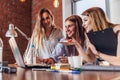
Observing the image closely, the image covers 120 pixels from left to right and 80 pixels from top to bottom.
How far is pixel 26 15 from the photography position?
14.0 feet

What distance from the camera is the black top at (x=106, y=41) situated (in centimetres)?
188

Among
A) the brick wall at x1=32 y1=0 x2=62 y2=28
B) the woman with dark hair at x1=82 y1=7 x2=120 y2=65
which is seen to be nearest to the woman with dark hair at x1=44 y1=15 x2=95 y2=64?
the woman with dark hair at x1=82 y1=7 x2=120 y2=65

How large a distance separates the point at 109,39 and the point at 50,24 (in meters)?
0.98

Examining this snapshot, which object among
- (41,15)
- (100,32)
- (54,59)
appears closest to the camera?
(100,32)

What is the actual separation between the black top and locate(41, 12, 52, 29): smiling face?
2.63 feet

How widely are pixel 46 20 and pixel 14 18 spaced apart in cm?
161

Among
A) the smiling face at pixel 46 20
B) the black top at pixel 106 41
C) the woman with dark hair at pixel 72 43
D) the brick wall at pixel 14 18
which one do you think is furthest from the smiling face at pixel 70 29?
the brick wall at pixel 14 18

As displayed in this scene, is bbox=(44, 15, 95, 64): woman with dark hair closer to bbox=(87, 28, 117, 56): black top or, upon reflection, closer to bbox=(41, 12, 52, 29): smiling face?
bbox=(87, 28, 117, 56): black top

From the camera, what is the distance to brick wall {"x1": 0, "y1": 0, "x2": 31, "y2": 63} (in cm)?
387

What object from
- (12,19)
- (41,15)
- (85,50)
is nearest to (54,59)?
(85,50)

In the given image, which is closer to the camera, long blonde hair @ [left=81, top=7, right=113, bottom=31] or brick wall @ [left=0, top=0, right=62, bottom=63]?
long blonde hair @ [left=81, top=7, right=113, bottom=31]

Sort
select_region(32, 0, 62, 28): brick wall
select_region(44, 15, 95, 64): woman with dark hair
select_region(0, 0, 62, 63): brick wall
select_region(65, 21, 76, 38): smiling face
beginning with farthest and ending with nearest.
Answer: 1. select_region(0, 0, 62, 63): brick wall
2. select_region(32, 0, 62, 28): brick wall
3. select_region(65, 21, 76, 38): smiling face
4. select_region(44, 15, 95, 64): woman with dark hair

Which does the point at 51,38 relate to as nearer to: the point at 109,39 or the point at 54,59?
the point at 54,59

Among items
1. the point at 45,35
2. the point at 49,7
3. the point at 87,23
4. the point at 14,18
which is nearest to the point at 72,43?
the point at 87,23
